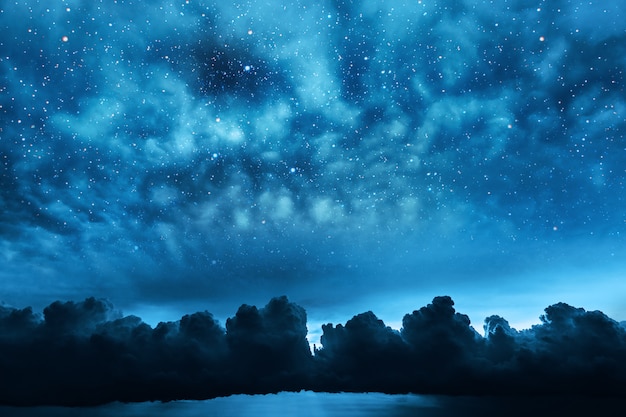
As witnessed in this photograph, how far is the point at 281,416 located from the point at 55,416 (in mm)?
121191

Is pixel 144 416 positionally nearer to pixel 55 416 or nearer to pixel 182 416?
pixel 182 416

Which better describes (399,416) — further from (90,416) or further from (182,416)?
(90,416)

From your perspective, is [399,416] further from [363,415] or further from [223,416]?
[223,416]

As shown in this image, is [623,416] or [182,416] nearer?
[623,416]

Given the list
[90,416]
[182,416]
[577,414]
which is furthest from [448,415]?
[90,416]

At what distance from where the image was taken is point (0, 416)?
198375mm

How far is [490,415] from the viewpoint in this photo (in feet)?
535

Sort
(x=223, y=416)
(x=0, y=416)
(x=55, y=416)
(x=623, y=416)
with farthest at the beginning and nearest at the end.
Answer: (x=0, y=416)
(x=55, y=416)
(x=223, y=416)
(x=623, y=416)

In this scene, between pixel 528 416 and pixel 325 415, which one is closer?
pixel 528 416

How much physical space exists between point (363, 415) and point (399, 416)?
16845mm

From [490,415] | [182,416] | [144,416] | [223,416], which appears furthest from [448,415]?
[144,416]

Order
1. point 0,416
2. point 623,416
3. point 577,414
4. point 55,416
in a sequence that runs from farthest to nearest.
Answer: point 0,416 → point 55,416 → point 577,414 → point 623,416

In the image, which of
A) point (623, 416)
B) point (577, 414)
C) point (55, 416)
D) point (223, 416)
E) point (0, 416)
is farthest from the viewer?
point (0, 416)

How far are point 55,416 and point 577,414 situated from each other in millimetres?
253414
